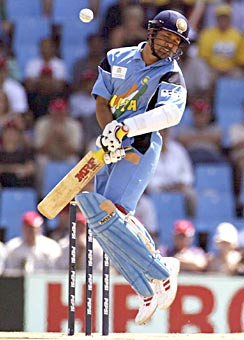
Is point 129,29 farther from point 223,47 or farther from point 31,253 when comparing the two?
point 31,253

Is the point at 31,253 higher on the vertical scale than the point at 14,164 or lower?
lower

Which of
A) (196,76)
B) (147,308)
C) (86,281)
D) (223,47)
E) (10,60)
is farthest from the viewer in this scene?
(10,60)

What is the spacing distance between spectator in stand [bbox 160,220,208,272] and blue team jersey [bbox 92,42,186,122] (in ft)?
10.4

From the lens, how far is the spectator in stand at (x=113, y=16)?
1206cm

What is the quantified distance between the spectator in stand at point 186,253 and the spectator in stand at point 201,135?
1636 mm

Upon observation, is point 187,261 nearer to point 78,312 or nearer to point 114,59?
point 78,312

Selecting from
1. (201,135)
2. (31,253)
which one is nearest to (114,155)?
(31,253)

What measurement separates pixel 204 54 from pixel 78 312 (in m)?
4.20

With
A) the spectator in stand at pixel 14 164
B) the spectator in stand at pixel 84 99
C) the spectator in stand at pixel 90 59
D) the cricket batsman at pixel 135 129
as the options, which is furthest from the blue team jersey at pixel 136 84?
the spectator in stand at pixel 90 59

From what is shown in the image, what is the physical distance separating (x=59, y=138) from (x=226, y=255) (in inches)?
88.4

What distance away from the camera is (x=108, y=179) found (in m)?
6.21

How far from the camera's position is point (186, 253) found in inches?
367

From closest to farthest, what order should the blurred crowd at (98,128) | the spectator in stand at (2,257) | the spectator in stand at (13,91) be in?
the spectator in stand at (2,257), the blurred crowd at (98,128), the spectator in stand at (13,91)

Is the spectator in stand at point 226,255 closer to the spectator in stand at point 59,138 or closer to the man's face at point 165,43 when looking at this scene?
the spectator in stand at point 59,138
